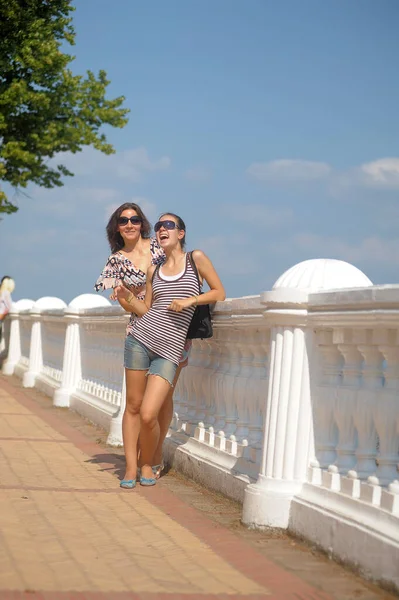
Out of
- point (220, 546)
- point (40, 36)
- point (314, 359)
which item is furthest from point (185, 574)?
point (40, 36)

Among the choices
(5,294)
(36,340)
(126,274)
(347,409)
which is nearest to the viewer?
(347,409)

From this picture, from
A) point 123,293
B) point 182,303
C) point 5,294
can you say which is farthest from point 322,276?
point 5,294

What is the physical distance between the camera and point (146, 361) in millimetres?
7129

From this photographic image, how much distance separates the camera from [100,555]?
16.5ft

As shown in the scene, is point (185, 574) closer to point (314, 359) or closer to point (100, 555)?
point (100, 555)

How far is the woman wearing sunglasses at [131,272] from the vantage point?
724 centimetres

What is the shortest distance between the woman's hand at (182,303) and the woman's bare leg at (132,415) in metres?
0.73

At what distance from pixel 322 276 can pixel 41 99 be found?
52.9 ft

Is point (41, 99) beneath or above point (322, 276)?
above

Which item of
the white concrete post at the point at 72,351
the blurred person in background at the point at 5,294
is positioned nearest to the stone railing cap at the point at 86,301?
the white concrete post at the point at 72,351

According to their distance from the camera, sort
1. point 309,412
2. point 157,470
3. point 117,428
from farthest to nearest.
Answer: point 117,428
point 157,470
point 309,412

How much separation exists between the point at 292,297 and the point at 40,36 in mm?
16051

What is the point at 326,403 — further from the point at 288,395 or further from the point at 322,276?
the point at 322,276

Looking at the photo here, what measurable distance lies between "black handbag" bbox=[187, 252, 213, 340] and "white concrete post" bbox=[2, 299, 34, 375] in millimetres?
12660
